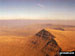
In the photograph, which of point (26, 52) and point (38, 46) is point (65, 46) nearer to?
point (38, 46)

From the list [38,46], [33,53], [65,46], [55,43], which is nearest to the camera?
[65,46]

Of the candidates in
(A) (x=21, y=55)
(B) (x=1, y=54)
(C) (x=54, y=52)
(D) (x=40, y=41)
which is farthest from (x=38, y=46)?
(B) (x=1, y=54)

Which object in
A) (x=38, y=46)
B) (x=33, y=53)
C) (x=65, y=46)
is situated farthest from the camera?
(x=38, y=46)

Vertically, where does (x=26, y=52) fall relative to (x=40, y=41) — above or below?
below

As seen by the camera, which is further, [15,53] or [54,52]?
[15,53]

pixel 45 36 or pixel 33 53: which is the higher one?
pixel 45 36

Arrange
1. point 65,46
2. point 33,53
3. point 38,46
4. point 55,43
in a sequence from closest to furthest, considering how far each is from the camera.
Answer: point 65,46
point 55,43
point 33,53
point 38,46

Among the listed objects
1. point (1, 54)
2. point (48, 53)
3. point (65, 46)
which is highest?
point (65, 46)

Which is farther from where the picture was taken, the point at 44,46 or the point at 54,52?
the point at 44,46

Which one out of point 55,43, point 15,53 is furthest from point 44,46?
point 15,53
